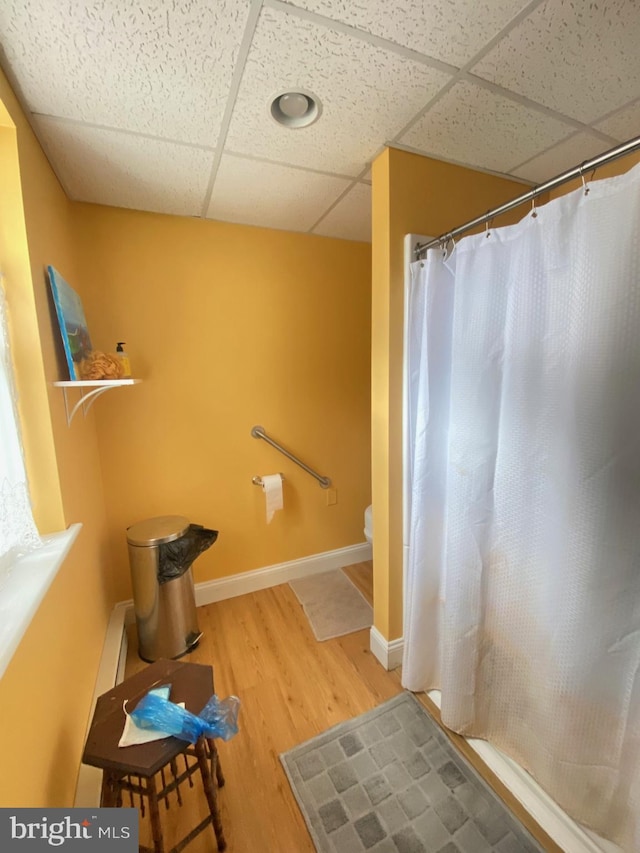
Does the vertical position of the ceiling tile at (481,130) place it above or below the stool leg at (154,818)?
above

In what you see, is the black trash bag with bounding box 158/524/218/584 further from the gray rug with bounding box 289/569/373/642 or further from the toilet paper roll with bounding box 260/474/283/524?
the gray rug with bounding box 289/569/373/642

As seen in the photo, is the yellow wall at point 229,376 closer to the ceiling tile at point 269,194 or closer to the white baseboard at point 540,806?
the ceiling tile at point 269,194

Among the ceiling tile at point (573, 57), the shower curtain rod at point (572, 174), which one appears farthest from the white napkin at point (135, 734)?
the ceiling tile at point (573, 57)

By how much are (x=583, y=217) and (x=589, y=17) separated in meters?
0.48

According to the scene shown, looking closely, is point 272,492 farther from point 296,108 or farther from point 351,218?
point 296,108

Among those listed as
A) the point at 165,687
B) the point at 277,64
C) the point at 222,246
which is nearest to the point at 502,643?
the point at 165,687

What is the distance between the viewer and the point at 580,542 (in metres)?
0.85

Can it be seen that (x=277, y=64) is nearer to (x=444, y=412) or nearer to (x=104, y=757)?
(x=444, y=412)

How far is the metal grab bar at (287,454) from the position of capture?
6.71 ft

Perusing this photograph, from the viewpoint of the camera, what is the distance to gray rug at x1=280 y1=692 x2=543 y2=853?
97 cm

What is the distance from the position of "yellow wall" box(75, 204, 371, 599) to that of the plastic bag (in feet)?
3.58

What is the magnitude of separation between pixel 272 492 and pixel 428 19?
6.26ft

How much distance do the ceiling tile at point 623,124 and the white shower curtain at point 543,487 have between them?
683 mm

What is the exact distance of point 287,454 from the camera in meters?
2.12
